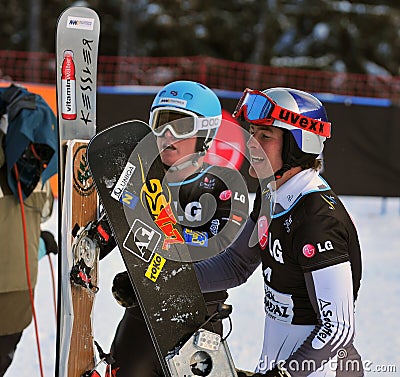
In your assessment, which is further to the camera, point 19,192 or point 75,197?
point 19,192

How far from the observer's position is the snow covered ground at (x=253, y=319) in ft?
12.2

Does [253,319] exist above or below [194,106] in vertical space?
below

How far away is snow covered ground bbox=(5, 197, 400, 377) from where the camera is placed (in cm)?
372

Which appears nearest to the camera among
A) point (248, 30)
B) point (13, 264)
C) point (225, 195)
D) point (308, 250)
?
point (308, 250)

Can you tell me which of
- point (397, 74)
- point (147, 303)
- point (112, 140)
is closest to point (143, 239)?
point (147, 303)

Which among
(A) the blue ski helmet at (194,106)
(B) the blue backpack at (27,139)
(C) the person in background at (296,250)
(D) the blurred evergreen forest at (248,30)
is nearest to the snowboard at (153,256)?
(C) the person in background at (296,250)

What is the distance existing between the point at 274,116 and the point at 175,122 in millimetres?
545

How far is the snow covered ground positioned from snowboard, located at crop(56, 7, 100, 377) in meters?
1.44

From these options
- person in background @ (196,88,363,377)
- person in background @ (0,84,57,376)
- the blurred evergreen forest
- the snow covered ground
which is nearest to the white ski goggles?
person in background @ (196,88,363,377)

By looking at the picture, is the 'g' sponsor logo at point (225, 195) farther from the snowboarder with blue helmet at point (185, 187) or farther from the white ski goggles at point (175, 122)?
the white ski goggles at point (175, 122)

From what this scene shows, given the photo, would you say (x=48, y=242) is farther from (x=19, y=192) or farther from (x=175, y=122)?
(x=175, y=122)

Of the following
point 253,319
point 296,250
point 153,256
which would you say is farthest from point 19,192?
point 253,319

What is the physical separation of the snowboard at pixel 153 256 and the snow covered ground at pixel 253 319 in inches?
67.2

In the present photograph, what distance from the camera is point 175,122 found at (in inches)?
96.5
